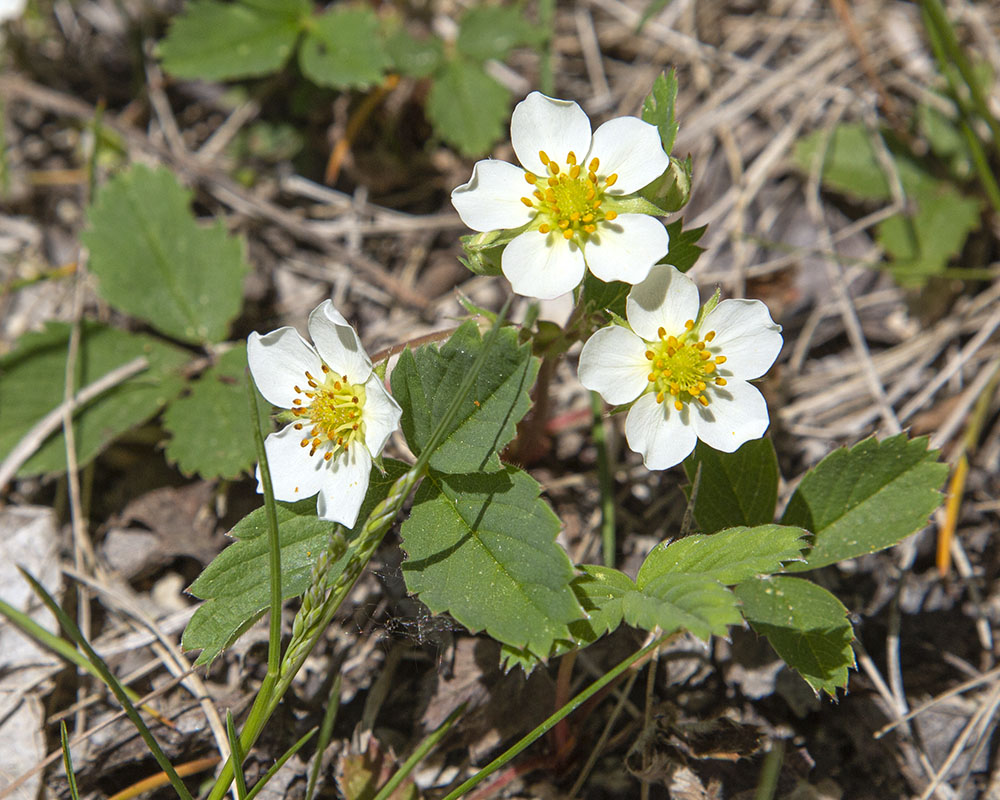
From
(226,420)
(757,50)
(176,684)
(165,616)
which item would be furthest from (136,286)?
(757,50)

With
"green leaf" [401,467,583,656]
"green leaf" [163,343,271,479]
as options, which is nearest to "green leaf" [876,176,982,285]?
"green leaf" [401,467,583,656]

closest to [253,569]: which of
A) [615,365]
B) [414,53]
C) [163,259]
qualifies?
[615,365]

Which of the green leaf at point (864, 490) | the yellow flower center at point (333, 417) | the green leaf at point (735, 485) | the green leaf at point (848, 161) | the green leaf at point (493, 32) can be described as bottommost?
the green leaf at point (864, 490)

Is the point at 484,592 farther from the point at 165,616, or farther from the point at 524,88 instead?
the point at 524,88

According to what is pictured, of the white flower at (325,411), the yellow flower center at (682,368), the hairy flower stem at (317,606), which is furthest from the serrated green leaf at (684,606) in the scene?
the white flower at (325,411)

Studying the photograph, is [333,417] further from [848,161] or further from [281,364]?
[848,161]

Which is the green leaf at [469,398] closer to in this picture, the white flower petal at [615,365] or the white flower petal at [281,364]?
the white flower petal at [615,365]

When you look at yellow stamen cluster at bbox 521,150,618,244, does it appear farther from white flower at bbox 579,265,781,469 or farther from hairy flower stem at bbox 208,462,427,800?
hairy flower stem at bbox 208,462,427,800
